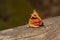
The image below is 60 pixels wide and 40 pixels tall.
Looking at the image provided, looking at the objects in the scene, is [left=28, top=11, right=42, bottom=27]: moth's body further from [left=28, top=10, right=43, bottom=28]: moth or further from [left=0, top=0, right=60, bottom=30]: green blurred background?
[left=0, top=0, right=60, bottom=30]: green blurred background

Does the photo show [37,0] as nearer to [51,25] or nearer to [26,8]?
[26,8]

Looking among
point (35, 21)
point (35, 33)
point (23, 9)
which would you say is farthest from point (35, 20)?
point (23, 9)

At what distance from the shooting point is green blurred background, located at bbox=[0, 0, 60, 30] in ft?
18.5

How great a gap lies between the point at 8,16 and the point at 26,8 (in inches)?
18.4

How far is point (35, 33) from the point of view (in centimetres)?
189

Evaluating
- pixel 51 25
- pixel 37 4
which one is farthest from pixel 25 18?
pixel 51 25

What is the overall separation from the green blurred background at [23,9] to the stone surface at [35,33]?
344 centimetres

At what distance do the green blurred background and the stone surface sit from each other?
135 inches

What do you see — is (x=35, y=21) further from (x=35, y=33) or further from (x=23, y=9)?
(x=23, y=9)

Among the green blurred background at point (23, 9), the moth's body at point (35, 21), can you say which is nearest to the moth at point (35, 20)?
the moth's body at point (35, 21)

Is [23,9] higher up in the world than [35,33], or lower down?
higher up

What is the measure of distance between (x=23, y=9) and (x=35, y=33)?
12.9ft

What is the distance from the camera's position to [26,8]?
5855mm

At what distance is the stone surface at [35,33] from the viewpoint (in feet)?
5.90
